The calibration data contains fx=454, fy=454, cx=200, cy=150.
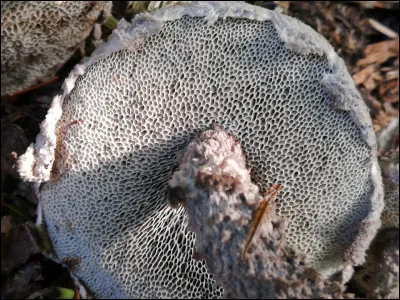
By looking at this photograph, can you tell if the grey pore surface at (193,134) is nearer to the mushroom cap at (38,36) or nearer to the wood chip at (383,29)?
the mushroom cap at (38,36)

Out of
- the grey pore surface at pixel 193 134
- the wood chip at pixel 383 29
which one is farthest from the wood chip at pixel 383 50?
the grey pore surface at pixel 193 134

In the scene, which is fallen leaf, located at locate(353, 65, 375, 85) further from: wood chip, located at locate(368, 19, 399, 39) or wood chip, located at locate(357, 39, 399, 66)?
wood chip, located at locate(368, 19, 399, 39)

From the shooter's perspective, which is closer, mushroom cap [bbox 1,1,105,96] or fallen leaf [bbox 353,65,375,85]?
mushroom cap [bbox 1,1,105,96]

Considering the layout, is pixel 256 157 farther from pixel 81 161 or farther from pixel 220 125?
pixel 81 161

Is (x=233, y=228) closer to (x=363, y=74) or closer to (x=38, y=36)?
(x=38, y=36)

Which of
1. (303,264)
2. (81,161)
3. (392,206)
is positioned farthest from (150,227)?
(392,206)

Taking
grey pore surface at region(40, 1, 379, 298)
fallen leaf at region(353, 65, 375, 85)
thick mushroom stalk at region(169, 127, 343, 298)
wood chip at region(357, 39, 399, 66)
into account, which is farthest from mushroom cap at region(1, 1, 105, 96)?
wood chip at region(357, 39, 399, 66)

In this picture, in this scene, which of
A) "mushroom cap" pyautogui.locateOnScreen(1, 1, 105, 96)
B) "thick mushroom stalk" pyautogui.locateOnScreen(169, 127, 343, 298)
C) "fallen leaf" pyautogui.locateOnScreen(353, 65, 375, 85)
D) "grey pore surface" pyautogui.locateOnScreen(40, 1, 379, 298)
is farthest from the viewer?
"fallen leaf" pyautogui.locateOnScreen(353, 65, 375, 85)
